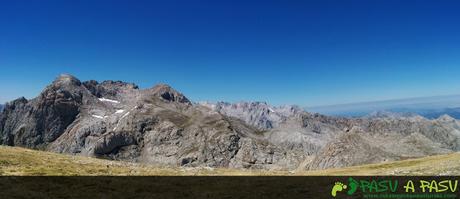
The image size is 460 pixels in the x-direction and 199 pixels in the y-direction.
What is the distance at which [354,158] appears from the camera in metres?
192

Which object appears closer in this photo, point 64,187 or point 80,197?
point 80,197

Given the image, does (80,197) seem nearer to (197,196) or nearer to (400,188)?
(197,196)

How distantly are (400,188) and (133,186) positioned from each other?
2436 centimetres

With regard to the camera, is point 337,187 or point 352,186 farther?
point 352,186

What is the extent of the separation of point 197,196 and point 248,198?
4779 millimetres

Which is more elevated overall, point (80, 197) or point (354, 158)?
point (80, 197)

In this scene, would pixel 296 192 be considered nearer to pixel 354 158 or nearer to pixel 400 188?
pixel 400 188

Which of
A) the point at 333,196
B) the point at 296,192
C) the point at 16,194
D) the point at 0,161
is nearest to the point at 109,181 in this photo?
the point at 16,194

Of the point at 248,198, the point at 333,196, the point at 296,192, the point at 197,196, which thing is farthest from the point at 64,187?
the point at 333,196

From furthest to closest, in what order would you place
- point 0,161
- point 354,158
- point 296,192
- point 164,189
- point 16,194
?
point 354,158 → point 0,161 → point 164,189 → point 296,192 → point 16,194

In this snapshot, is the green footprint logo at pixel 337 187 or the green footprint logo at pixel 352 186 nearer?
the green footprint logo at pixel 352 186

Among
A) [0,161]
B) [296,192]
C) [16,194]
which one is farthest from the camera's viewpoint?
[0,161]

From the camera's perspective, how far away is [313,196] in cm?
3152

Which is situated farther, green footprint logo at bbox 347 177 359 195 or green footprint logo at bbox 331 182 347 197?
green footprint logo at bbox 331 182 347 197
